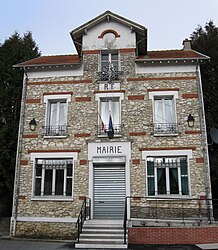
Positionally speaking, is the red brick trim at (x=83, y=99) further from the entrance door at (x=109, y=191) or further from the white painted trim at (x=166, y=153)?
the white painted trim at (x=166, y=153)

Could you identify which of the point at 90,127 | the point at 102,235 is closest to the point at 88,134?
the point at 90,127

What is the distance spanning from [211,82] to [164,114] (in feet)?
18.0

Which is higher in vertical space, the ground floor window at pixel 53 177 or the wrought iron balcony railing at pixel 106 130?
the wrought iron balcony railing at pixel 106 130

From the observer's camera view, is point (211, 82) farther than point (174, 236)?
Yes

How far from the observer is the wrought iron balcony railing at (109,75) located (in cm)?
1277

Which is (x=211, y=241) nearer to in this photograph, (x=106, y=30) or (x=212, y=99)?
(x=212, y=99)

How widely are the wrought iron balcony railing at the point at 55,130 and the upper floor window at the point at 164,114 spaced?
12.8 ft

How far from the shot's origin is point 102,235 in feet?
30.9

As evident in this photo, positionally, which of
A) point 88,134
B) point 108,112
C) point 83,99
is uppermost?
point 83,99

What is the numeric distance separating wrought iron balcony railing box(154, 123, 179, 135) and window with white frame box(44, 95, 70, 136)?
12.8 feet

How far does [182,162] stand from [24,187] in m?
6.57

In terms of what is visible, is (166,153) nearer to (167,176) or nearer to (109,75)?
(167,176)

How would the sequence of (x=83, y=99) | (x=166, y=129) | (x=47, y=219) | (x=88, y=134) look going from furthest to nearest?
1. (x=83, y=99)
2. (x=88, y=134)
3. (x=166, y=129)
4. (x=47, y=219)

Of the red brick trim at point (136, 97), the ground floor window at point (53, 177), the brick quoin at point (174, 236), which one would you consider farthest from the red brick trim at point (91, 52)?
the brick quoin at point (174, 236)
